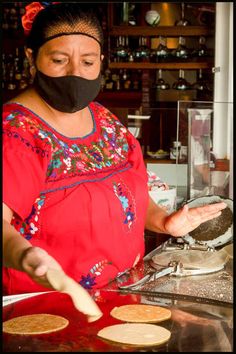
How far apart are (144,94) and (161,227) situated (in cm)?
578

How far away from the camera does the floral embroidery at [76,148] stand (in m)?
1.87

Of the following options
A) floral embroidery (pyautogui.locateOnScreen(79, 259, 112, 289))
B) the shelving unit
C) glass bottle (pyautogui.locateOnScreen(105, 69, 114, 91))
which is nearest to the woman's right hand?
floral embroidery (pyautogui.locateOnScreen(79, 259, 112, 289))

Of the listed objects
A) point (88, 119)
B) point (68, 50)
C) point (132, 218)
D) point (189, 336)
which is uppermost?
point (68, 50)

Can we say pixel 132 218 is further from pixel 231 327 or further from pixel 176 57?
pixel 176 57

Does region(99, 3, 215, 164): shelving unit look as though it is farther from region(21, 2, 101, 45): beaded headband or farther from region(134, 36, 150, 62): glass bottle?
region(21, 2, 101, 45): beaded headband

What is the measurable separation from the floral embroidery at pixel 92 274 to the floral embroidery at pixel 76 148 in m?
0.27

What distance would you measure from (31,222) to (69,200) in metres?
0.12

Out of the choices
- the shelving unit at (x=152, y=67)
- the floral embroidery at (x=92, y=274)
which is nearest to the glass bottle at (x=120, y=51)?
the shelving unit at (x=152, y=67)

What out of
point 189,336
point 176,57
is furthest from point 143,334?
point 176,57

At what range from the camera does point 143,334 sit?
4.79ft

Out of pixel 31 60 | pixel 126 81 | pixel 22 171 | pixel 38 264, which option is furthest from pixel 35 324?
pixel 126 81

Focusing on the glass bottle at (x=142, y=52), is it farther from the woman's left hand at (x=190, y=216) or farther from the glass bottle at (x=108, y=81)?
the woman's left hand at (x=190, y=216)

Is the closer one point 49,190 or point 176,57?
point 49,190

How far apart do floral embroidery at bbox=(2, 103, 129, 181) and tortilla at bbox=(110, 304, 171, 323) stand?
1.44 feet
